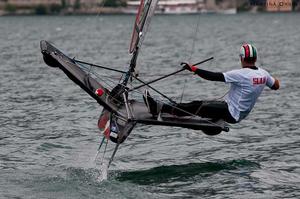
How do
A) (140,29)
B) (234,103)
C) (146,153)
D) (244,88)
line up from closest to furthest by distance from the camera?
(244,88)
(234,103)
(140,29)
(146,153)

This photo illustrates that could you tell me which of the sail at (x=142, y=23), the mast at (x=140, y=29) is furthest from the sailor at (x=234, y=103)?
the sail at (x=142, y=23)

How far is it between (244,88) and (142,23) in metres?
2.51

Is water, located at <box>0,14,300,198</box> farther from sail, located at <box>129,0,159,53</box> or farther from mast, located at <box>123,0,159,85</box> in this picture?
sail, located at <box>129,0,159,53</box>

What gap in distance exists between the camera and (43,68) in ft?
148

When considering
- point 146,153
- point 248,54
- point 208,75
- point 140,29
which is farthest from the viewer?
point 146,153

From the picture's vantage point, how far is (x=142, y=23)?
18.6 m

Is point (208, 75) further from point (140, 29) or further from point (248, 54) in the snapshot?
point (140, 29)

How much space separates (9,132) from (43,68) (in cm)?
2199

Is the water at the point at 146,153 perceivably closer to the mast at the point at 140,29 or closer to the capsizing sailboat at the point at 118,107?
the capsizing sailboat at the point at 118,107

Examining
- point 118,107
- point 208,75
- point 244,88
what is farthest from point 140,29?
point 244,88

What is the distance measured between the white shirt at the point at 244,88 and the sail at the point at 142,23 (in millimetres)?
2082

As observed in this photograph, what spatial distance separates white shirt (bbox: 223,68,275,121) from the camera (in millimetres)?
17500

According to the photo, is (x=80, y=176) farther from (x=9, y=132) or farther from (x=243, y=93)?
(x=9, y=132)

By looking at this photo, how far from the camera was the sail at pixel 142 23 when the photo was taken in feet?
60.4
